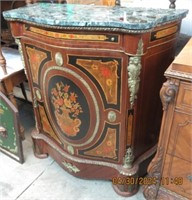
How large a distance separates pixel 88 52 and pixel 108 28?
142 mm

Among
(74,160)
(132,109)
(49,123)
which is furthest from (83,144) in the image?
(132,109)

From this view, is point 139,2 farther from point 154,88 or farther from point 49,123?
point 49,123

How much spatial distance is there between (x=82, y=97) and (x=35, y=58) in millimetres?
327

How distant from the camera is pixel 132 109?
1041mm

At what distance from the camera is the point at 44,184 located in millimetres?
1418

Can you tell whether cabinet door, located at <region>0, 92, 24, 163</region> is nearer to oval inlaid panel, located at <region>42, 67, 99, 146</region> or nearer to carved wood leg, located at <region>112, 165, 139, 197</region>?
oval inlaid panel, located at <region>42, 67, 99, 146</region>

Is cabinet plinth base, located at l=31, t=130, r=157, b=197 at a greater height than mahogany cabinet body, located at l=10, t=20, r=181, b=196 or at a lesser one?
lesser

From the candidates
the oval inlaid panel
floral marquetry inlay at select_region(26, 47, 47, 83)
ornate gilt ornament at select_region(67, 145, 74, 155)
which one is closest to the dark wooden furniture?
the oval inlaid panel

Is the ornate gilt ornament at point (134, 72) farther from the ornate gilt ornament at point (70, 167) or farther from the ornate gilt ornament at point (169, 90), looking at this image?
the ornate gilt ornament at point (70, 167)

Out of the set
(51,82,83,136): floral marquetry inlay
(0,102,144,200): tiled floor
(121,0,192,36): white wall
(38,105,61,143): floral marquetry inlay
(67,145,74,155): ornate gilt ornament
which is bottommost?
(0,102,144,200): tiled floor

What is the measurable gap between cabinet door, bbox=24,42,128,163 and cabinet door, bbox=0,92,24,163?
19 centimetres

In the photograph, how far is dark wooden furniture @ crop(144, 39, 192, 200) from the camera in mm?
838

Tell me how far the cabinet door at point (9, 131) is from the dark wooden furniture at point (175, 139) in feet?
2.78

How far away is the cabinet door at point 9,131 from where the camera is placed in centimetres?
140
